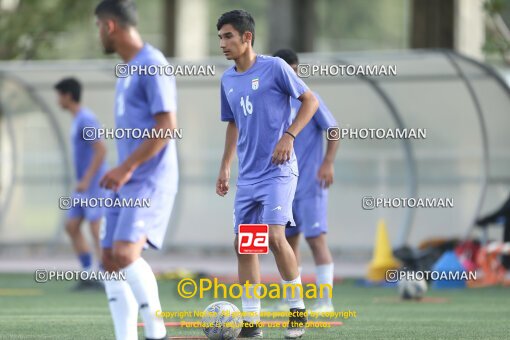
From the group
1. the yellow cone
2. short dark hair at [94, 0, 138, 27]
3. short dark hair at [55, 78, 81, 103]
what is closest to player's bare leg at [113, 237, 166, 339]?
short dark hair at [94, 0, 138, 27]

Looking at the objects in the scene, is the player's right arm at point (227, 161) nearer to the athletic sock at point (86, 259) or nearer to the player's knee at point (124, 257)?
the player's knee at point (124, 257)

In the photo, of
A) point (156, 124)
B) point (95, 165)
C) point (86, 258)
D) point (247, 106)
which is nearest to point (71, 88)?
point (95, 165)

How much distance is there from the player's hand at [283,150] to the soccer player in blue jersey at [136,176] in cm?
113

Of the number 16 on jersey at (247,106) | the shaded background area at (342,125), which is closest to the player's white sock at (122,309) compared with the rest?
the number 16 on jersey at (247,106)

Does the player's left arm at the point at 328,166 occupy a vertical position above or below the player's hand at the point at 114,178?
below

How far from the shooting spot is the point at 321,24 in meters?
60.4

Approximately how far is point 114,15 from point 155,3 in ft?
178

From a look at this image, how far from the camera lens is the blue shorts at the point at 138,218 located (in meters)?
7.85

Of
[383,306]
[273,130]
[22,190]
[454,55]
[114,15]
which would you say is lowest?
[22,190]

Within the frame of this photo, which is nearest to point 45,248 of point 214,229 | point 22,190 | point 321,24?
point 22,190

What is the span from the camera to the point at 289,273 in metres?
9.45

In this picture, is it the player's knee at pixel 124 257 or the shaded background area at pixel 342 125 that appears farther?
the shaded background area at pixel 342 125

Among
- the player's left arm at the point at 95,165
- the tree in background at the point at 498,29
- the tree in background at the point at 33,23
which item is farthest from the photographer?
the tree in background at the point at 33,23

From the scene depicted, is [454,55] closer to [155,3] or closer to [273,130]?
[273,130]
